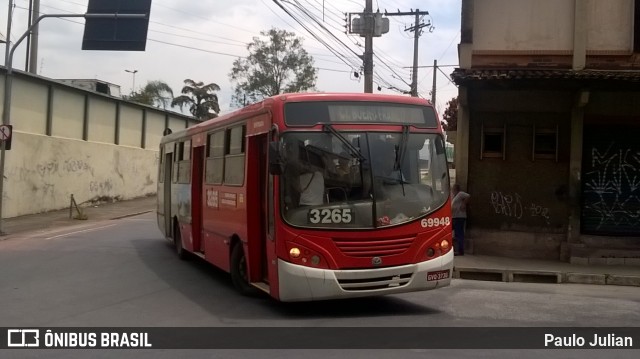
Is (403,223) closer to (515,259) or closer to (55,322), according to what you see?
(55,322)

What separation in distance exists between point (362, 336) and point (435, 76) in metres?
40.4

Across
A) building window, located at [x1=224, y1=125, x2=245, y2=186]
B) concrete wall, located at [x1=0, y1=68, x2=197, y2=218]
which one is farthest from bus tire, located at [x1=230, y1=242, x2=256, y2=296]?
concrete wall, located at [x1=0, y1=68, x2=197, y2=218]

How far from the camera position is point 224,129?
11.5m

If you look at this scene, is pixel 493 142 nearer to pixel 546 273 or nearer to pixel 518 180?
pixel 518 180

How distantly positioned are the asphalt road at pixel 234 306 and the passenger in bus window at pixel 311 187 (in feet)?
5.04

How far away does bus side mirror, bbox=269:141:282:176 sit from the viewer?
8430mm

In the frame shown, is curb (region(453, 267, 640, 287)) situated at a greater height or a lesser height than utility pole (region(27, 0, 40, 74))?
lesser

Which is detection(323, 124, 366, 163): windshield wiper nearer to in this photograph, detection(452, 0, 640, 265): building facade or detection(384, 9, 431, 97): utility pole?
detection(452, 0, 640, 265): building facade

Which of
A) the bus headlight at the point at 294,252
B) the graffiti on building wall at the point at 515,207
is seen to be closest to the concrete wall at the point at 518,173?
the graffiti on building wall at the point at 515,207

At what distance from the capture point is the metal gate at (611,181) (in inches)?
614

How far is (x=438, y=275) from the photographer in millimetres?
8992

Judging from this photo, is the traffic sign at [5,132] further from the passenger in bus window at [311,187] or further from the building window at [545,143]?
the building window at [545,143]

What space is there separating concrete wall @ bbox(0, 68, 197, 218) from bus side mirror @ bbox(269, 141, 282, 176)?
61.3 ft

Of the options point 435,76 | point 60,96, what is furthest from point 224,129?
point 435,76
